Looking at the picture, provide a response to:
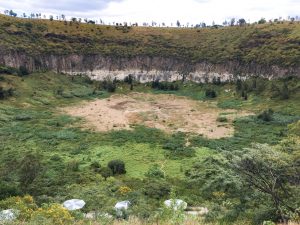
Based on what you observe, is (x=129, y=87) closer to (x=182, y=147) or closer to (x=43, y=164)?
(x=182, y=147)

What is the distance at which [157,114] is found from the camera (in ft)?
209

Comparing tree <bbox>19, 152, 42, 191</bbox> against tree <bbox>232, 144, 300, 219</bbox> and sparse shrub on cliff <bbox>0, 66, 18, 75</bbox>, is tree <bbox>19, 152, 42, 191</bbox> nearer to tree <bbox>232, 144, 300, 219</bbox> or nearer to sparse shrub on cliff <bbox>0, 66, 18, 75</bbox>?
tree <bbox>232, 144, 300, 219</bbox>

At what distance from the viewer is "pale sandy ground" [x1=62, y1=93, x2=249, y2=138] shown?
55438 mm

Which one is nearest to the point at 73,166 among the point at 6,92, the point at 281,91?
the point at 6,92

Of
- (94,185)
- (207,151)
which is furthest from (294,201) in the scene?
(207,151)

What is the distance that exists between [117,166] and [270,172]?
19554 millimetres

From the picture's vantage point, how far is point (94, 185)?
32406mm

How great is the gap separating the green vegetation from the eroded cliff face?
1285cm

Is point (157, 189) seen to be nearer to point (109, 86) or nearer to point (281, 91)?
point (281, 91)

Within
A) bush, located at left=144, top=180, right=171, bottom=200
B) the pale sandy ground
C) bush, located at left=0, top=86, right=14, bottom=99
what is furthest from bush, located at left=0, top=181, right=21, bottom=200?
bush, located at left=0, top=86, right=14, bottom=99

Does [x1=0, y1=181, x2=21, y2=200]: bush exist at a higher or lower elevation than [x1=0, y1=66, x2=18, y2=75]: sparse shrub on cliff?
lower

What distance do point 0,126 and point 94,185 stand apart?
26.4 metres

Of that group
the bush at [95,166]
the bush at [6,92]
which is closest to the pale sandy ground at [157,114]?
the bush at [6,92]

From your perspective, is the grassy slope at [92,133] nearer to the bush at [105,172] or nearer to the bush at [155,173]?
the bush at [155,173]
